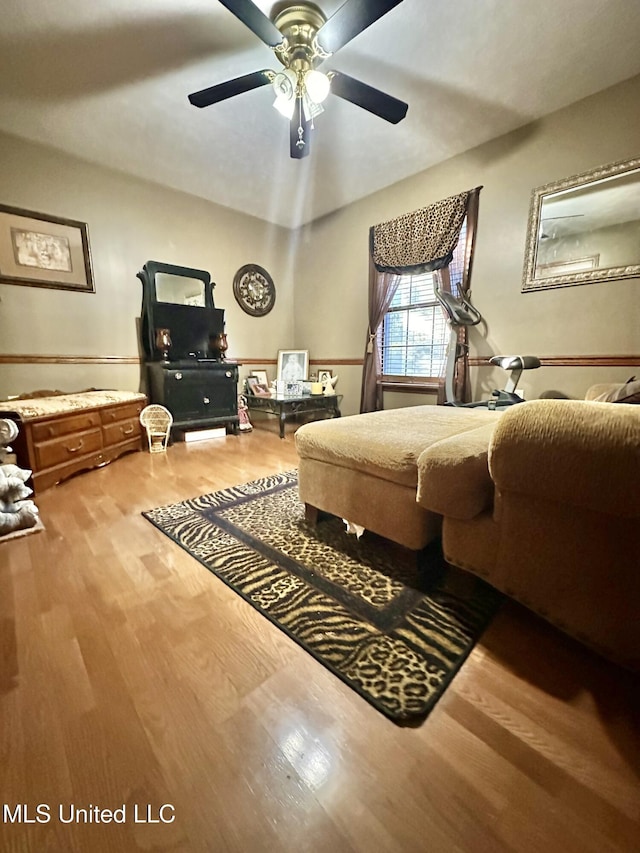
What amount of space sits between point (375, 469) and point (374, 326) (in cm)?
272

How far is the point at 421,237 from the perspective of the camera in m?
3.17

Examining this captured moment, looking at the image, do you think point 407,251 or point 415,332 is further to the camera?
point 415,332

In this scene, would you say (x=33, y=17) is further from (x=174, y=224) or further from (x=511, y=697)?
(x=511, y=697)

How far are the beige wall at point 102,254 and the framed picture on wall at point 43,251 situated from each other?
0.21 ft

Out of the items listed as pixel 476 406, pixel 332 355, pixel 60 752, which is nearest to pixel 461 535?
pixel 60 752

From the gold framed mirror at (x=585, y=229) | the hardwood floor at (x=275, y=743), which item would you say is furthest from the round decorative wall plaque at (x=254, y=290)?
the hardwood floor at (x=275, y=743)

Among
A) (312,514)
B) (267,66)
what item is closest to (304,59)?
(267,66)

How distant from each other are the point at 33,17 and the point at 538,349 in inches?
148

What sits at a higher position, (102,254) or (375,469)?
(102,254)

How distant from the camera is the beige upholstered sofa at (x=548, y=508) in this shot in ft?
2.48

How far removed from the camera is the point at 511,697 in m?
0.84

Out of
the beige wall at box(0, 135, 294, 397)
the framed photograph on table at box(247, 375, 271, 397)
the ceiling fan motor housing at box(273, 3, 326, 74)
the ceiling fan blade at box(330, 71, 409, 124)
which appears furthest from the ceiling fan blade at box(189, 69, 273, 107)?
the framed photograph on table at box(247, 375, 271, 397)

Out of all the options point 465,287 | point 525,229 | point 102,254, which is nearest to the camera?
point 525,229

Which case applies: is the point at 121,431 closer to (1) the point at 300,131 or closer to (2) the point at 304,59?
(1) the point at 300,131
